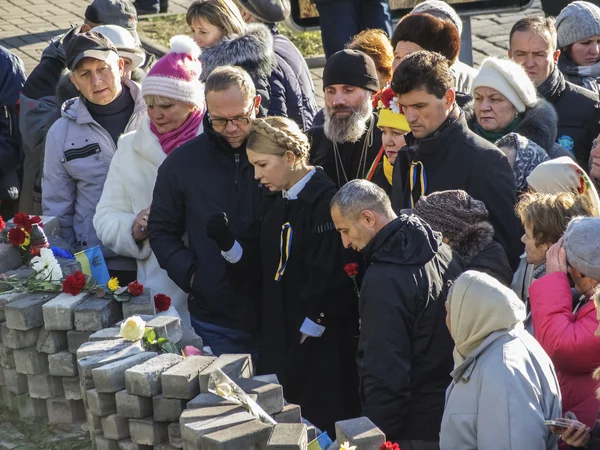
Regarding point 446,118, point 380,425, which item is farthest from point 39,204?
point 380,425

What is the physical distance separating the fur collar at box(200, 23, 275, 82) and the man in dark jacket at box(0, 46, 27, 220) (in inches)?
74.8

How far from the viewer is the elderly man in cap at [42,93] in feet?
23.0

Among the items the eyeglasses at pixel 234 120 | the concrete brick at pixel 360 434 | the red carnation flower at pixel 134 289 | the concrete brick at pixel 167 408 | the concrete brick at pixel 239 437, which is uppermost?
the eyeglasses at pixel 234 120

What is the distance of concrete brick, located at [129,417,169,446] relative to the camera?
4188 mm

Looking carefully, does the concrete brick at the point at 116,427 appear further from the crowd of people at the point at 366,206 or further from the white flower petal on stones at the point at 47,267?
the white flower petal on stones at the point at 47,267

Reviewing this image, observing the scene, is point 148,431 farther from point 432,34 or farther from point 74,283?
point 432,34

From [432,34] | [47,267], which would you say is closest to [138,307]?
[47,267]

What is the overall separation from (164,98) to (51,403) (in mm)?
1758

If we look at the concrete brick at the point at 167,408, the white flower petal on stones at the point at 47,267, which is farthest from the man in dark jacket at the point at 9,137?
the concrete brick at the point at 167,408

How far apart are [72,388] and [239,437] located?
1597 mm

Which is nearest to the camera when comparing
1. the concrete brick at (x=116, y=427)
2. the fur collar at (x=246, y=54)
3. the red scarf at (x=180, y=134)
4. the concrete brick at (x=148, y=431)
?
the concrete brick at (x=148, y=431)

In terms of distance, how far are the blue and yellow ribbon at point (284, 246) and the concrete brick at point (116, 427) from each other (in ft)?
3.75

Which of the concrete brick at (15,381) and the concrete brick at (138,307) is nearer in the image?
the concrete brick at (138,307)

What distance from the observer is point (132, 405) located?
4.22m
